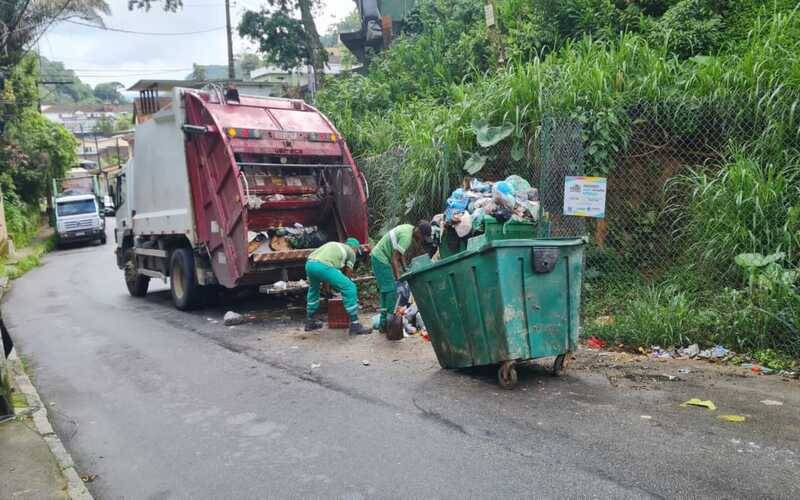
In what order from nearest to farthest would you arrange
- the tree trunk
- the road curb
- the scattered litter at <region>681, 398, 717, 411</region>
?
the road curb < the scattered litter at <region>681, 398, 717, 411</region> < the tree trunk

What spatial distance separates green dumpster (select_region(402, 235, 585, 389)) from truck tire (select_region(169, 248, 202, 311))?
197 inches

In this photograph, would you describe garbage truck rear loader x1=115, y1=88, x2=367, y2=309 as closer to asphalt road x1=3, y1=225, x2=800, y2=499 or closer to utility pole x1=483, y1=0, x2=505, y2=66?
asphalt road x1=3, y1=225, x2=800, y2=499

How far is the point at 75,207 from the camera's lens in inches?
997

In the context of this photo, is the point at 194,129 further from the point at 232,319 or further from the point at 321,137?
the point at 232,319

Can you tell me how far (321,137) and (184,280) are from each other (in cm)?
277

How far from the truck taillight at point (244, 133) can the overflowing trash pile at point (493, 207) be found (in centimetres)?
258

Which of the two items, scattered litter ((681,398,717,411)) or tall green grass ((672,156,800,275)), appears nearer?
scattered litter ((681,398,717,411))

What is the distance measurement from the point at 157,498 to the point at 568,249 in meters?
3.08

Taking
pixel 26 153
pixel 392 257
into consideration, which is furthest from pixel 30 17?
pixel 392 257

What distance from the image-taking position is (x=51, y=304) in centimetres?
1143

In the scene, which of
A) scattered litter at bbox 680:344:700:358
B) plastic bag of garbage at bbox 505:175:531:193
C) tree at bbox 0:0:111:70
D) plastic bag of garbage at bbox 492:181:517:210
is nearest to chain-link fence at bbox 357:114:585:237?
plastic bag of garbage at bbox 505:175:531:193

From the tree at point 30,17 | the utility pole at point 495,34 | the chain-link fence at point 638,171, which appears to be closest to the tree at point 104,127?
the tree at point 30,17

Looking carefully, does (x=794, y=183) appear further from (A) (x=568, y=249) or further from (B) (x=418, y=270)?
(B) (x=418, y=270)

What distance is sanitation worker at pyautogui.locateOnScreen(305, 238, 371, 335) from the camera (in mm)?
7031
